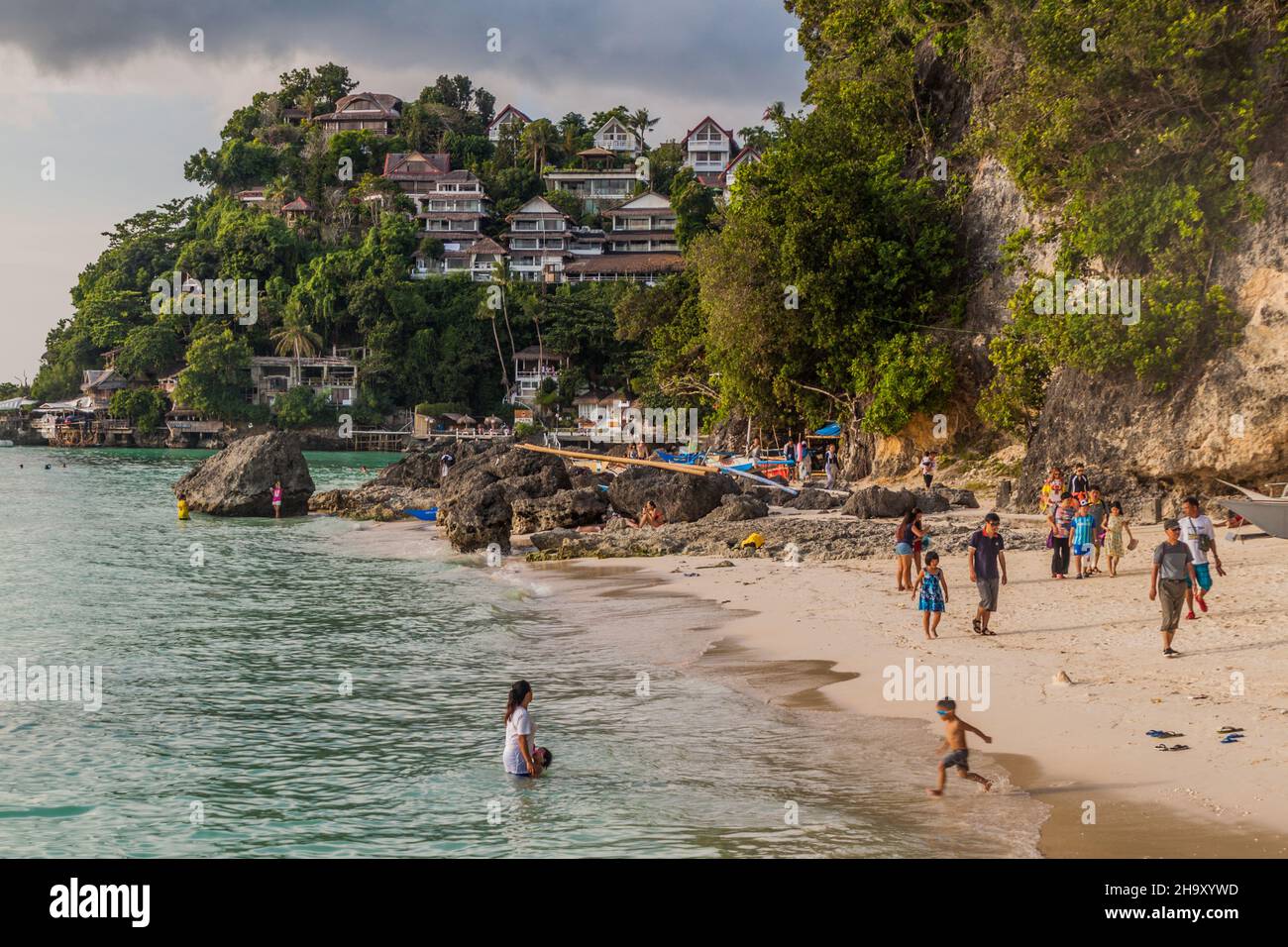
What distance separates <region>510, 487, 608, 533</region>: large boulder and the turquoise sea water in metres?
9.67

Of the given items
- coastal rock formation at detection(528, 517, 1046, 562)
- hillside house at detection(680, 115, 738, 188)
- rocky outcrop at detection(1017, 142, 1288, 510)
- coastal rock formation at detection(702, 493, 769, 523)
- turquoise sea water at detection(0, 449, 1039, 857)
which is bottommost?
turquoise sea water at detection(0, 449, 1039, 857)

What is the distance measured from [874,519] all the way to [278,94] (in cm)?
14063

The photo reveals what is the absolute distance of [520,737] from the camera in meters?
11.5

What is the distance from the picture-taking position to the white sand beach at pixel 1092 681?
30.5 ft

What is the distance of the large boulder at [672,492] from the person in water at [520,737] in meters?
21.7

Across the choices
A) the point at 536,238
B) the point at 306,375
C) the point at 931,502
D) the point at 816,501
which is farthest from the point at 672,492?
the point at 536,238

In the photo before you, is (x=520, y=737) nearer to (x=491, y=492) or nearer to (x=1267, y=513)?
(x=1267, y=513)

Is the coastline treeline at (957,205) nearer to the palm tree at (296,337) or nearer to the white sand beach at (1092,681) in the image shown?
the white sand beach at (1092,681)

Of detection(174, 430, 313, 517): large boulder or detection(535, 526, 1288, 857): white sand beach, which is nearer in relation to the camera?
detection(535, 526, 1288, 857): white sand beach

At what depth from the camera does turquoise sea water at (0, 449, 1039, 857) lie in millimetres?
10148

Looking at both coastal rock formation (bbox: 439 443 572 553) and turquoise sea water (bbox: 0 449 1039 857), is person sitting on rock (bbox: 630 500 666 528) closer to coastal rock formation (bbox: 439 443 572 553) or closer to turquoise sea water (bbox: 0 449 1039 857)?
coastal rock formation (bbox: 439 443 572 553)

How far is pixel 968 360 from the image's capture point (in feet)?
129

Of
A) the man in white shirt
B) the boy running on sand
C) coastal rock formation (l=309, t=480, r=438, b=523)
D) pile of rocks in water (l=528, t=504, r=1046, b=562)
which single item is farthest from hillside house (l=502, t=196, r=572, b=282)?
the boy running on sand

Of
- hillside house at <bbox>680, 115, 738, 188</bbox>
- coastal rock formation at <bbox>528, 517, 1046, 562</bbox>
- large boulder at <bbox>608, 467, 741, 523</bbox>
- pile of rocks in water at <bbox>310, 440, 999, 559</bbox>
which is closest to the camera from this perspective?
coastal rock formation at <bbox>528, 517, 1046, 562</bbox>
